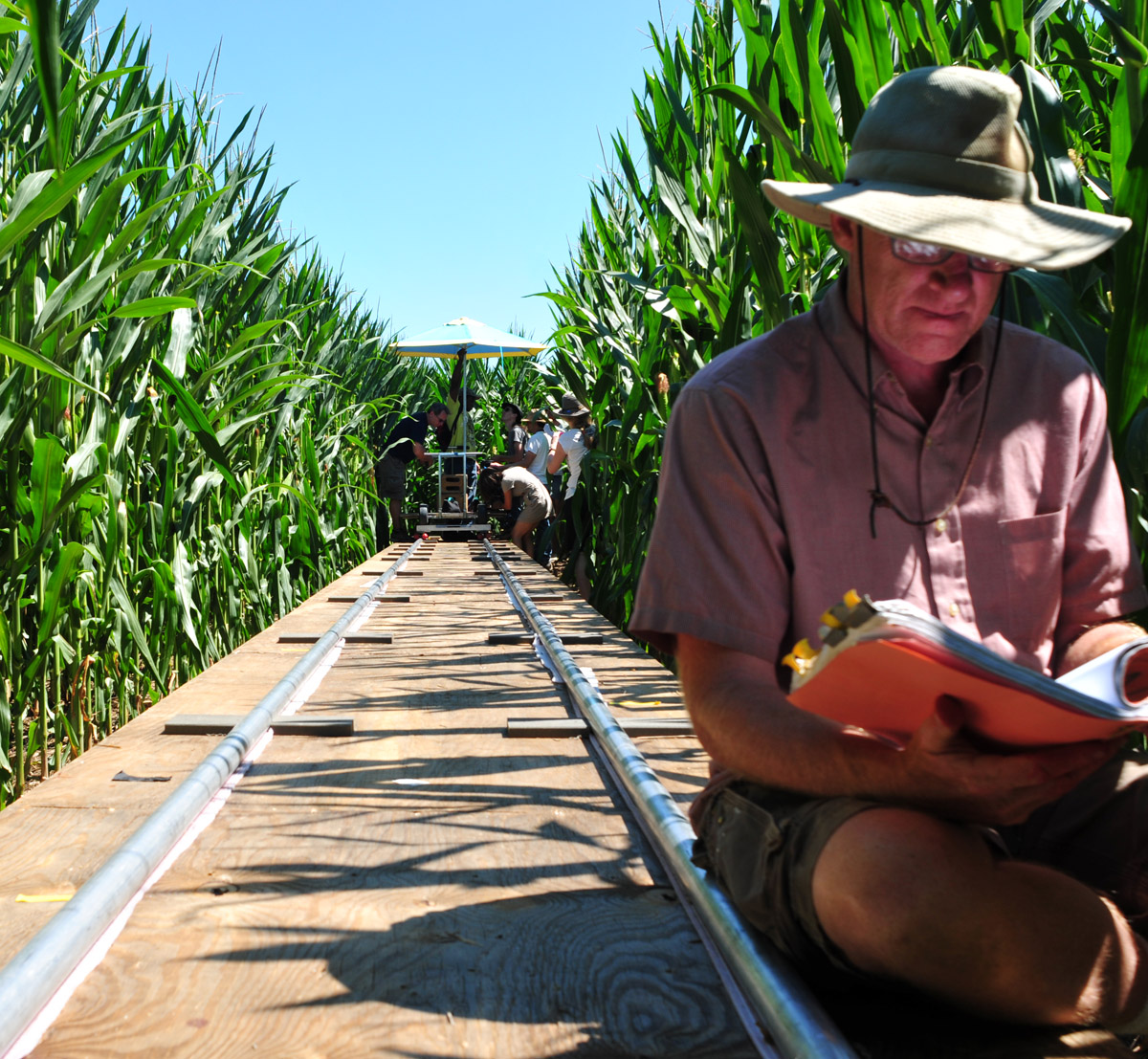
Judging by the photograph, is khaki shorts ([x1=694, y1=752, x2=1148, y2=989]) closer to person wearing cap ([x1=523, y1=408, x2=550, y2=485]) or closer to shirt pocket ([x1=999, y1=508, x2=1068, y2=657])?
shirt pocket ([x1=999, y1=508, x2=1068, y2=657])

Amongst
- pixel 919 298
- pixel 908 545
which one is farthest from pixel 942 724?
pixel 919 298

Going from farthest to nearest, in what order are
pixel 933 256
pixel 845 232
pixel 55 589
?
1. pixel 55 589
2. pixel 845 232
3. pixel 933 256

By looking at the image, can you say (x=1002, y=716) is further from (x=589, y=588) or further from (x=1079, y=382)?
(x=589, y=588)

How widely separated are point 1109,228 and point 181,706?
207cm

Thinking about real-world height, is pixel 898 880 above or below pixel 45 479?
below

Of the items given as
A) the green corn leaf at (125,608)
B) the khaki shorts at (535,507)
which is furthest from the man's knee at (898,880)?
the khaki shorts at (535,507)

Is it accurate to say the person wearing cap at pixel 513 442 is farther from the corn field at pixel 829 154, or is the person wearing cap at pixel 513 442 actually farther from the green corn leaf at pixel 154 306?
the green corn leaf at pixel 154 306

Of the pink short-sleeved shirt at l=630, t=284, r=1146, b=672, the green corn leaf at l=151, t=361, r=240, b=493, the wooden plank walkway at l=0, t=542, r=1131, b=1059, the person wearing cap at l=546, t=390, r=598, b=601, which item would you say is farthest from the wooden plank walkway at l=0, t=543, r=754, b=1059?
the person wearing cap at l=546, t=390, r=598, b=601

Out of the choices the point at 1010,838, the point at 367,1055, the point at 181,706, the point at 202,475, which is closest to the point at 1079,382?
the point at 1010,838

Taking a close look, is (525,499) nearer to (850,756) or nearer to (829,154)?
(829,154)

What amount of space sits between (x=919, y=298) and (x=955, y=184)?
112 mm

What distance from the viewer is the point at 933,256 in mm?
1155

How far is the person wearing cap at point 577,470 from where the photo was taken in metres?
6.92

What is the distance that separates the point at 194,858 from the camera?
162 centimetres
